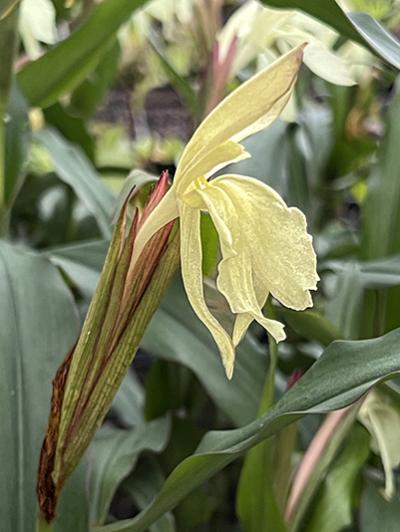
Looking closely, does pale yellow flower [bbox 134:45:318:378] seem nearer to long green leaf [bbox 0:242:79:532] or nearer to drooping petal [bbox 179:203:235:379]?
drooping petal [bbox 179:203:235:379]

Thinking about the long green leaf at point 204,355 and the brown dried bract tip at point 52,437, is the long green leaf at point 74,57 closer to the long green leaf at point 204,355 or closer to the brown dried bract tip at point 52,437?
the long green leaf at point 204,355

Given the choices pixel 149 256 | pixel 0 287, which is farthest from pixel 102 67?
pixel 149 256

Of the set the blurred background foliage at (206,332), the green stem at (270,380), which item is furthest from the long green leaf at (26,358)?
the green stem at (270,380)

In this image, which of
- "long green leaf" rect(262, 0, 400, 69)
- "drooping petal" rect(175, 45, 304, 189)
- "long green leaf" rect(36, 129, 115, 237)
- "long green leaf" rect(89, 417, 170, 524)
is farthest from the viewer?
"long green leaf" rect(36, 129, 115, 237)

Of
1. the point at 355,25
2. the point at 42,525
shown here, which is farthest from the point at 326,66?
the point at 42,525

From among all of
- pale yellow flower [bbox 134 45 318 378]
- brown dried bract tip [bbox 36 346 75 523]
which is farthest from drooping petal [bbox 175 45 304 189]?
brown dried bract tip [bbox 36 346 75 523]

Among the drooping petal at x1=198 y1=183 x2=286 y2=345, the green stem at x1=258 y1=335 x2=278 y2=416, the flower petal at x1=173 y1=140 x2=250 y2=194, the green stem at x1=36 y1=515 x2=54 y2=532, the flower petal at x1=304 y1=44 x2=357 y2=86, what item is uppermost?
the flower petal at x1=173 y1=140 x2=250 y2=194
